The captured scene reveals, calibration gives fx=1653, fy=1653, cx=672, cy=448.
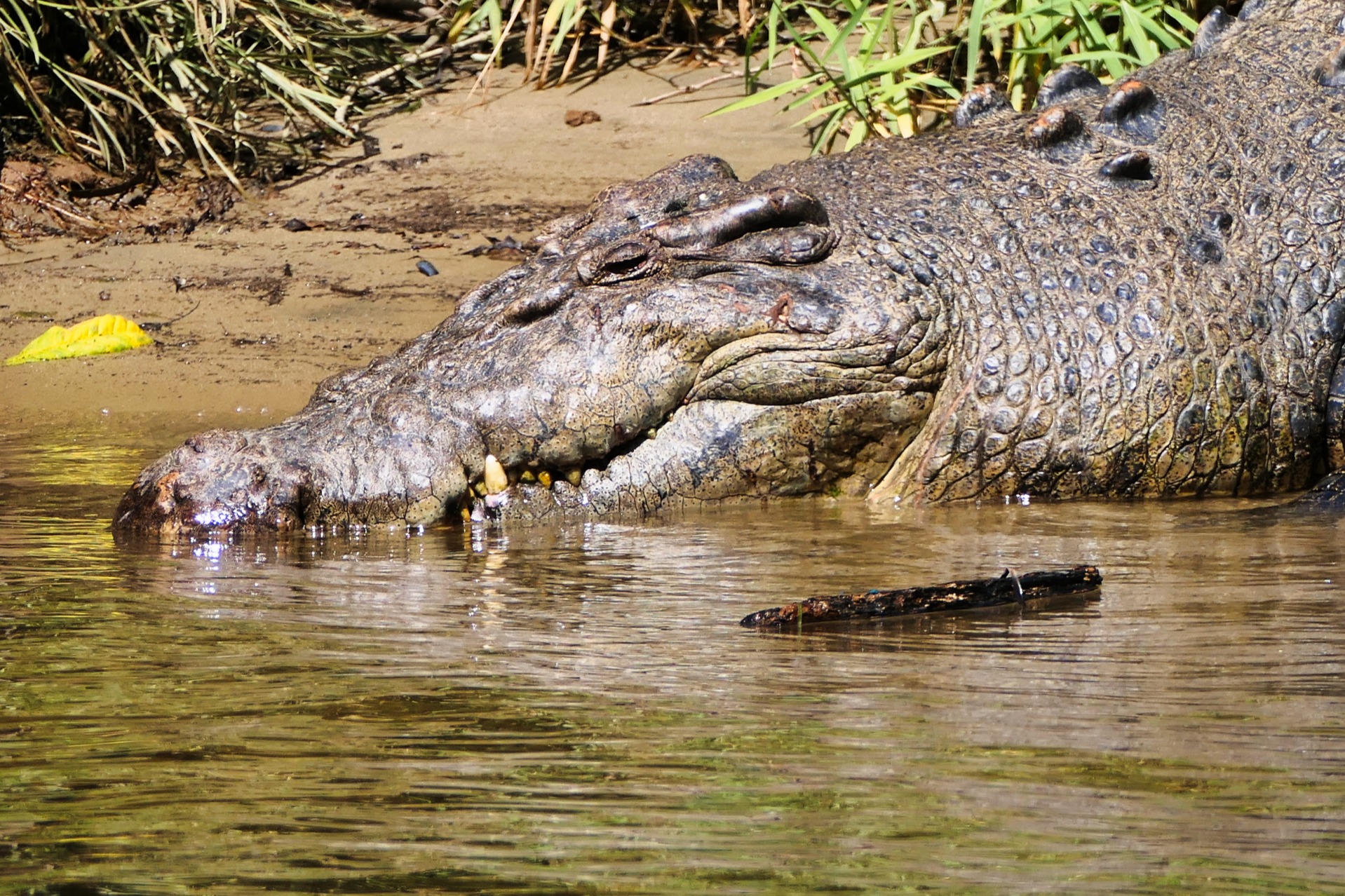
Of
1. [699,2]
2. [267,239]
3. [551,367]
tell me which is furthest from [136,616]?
[699,2]

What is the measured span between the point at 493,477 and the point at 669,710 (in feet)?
5.98

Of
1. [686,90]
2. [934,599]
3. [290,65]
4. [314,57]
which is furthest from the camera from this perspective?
[314,57]

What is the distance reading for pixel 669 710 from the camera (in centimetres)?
206

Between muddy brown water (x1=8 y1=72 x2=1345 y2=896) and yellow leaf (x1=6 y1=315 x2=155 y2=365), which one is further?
yellow leaf (x1=6 y1=315 x2=155 y2=365)

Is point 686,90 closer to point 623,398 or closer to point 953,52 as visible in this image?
point 953,52

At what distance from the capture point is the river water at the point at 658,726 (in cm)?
151

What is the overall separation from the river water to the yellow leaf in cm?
303

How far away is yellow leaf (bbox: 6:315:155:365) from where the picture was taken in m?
6.23

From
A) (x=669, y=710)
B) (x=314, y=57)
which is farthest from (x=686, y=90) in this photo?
(x=669, y=710)

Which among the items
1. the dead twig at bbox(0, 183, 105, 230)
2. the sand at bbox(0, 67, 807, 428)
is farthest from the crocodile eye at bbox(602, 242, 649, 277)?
the dead twig at bbox(0, 183, 105, 230)

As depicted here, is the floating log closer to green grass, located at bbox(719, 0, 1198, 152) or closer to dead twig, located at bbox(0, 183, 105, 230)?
green grass, located at bbox(719, 0, 1198, 152)

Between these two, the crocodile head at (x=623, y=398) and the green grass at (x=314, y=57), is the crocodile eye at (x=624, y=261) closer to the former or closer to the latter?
the crocodile head at (x=623, y=398)

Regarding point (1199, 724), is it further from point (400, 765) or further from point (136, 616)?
point (136, 616)

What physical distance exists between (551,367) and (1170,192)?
1770 millimetres
